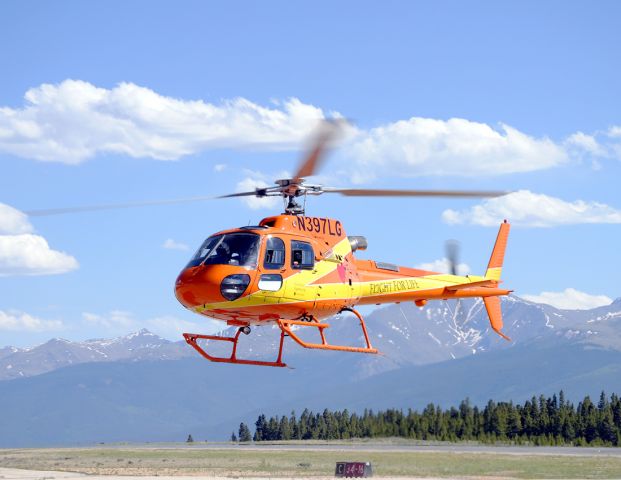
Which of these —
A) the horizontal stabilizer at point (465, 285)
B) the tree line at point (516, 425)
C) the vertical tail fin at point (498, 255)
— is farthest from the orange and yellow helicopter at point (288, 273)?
the tree line at point (516, 425)

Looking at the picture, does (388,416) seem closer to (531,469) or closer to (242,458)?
(242,458)

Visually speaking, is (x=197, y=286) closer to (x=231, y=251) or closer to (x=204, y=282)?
(x=204, y=282)

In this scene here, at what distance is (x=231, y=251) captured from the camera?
1586 inches

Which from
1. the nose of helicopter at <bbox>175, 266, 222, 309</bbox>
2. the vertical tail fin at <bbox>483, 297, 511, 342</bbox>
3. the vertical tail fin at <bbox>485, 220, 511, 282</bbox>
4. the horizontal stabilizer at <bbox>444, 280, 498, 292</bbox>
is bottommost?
the nose of helicopter at <bbox>175, 266, 222, 309</bbox>

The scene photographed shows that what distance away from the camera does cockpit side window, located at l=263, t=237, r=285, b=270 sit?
1602 inches

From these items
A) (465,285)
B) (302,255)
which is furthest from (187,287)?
(465,285)

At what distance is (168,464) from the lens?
77.4 m

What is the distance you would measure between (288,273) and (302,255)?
39.7 inches

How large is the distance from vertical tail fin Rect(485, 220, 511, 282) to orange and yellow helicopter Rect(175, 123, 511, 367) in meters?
7.34

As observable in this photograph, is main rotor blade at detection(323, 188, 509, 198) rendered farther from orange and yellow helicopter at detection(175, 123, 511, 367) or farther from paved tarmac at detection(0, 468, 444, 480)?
paved tarmac at detection(0, 468, 444, 480)

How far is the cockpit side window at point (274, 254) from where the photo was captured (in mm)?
40688

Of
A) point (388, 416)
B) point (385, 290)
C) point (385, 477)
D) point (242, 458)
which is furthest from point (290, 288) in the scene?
point (388, 416)

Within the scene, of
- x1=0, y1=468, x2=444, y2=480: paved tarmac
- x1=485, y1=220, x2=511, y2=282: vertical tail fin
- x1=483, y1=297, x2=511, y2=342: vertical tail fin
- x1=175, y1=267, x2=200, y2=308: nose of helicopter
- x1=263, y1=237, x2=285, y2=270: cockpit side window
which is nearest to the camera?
x1=175, y1=267, x2=200, y2=308: nose of helicopter

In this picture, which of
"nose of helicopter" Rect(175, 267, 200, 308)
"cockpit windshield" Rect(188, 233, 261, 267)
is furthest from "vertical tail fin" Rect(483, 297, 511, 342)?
"nose of helicopter" Rect(175, 267, 200, 308)
